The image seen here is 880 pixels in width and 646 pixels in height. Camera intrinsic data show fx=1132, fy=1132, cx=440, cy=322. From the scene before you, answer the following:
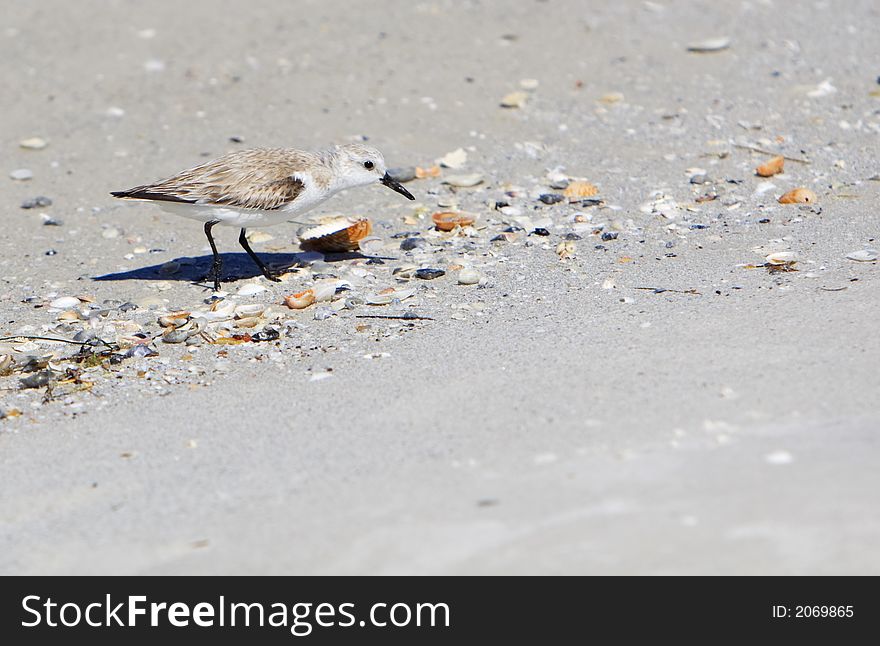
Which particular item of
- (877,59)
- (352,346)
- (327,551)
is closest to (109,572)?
(327,551)

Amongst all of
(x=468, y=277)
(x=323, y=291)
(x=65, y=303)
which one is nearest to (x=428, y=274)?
(x=468, y=277)

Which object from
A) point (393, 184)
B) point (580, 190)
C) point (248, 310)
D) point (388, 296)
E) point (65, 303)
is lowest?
point (65, 303)

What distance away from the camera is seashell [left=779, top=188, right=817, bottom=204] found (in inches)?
276

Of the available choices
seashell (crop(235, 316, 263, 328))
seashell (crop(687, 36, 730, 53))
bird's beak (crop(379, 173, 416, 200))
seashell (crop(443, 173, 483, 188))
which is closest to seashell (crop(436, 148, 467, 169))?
seashell (crop(443, 173, 483, 188))

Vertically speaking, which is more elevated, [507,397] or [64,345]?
[507,397]

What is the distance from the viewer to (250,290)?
6.32 metres

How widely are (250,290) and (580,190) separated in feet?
8.02

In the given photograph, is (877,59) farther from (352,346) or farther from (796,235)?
(352,346)

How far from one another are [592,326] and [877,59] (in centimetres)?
598

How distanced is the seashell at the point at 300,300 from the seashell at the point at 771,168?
133 inches

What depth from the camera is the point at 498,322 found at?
17.7 feet

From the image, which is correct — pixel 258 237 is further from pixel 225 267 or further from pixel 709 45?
pixel 709 45

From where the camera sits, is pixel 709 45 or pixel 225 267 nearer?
pixel 225 267

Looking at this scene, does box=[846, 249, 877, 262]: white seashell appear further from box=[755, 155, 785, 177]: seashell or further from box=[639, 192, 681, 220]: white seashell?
box=[755, 155, 785, 177]: seashell
